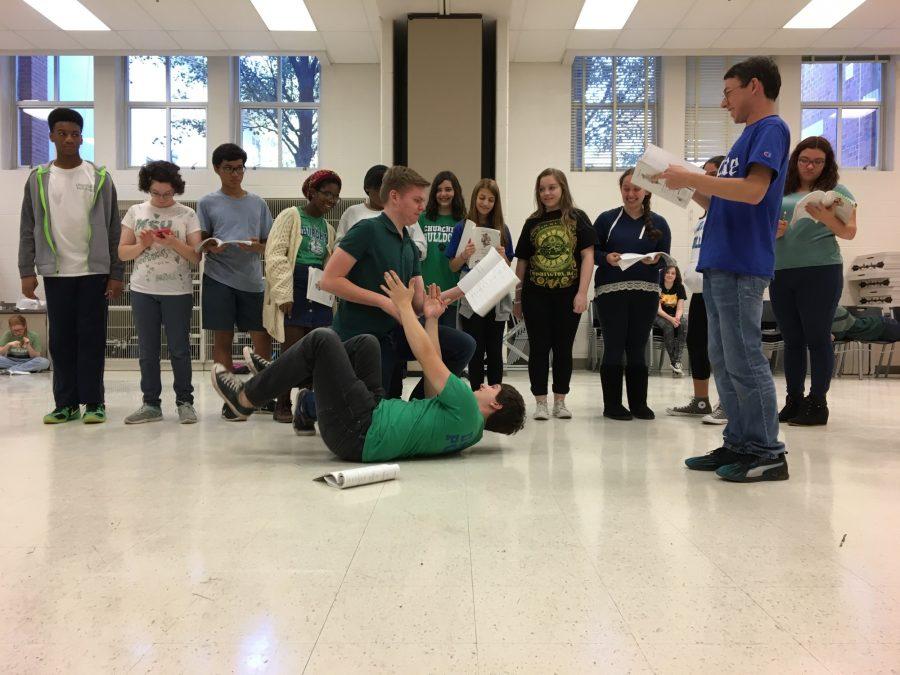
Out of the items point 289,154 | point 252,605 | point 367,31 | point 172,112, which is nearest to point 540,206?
point 252,605

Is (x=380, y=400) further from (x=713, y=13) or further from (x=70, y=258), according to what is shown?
(x=713, y=13)

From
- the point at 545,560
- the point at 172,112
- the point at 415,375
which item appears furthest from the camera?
the point at 172,112

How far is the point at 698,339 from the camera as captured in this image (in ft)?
12.0

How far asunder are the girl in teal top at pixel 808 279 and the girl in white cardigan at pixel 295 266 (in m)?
2.40

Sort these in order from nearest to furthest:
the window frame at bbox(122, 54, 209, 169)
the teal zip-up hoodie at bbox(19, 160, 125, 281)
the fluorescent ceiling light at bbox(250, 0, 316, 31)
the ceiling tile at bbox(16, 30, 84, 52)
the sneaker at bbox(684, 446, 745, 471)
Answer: the sneaker at bbox(684, 446, 745, 471)
the teal zip-up hoodie at bbox(19, 160, 125, 281)
the fluorescent ceiling light at bbox(250, 0, 316, 31)
the ceiling tile at bbox(16, 30, 84, 52)
the window frame at bbox(122, 54, 209, 169)

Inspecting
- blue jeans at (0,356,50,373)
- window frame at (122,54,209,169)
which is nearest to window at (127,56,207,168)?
window frame at (122,54,209,169)

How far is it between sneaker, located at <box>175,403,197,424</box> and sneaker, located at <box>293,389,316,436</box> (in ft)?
2.41

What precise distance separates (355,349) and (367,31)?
5775 mm

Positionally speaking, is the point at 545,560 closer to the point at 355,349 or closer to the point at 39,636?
the point at 39,636

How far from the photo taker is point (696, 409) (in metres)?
3.76

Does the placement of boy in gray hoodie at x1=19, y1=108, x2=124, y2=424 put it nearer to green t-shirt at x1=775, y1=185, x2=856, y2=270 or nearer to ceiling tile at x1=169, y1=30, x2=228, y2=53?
green t-shirt at x1=775, y1=185, x2=856, y2=270

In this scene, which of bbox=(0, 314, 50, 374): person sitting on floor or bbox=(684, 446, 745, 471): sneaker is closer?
bbox=(684, 446, 745, 471): sneaker

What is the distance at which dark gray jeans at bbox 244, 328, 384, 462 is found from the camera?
2.15m

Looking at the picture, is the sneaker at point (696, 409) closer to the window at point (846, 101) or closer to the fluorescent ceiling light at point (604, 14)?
the fluorescent ceiling light at point (604, 14)
